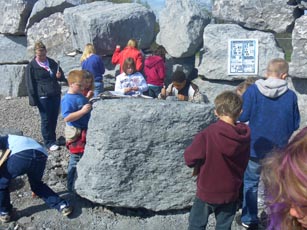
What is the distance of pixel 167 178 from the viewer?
475 centimetres

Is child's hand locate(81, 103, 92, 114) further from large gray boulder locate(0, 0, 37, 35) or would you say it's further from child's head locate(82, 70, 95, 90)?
large gray boulder locate(0, 0, 37, 35)

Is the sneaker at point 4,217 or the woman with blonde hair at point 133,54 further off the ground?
the woman with blonde hair at point 133,54

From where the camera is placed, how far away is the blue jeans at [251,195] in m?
4.63

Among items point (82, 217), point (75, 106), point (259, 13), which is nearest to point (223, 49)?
point (259, 13)

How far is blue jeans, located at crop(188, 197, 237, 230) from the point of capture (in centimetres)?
405

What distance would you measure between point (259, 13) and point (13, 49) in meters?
4.85

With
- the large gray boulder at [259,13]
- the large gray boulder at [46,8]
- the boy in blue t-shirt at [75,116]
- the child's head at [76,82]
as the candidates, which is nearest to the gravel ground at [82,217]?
the boy in blue t-shirt at [75,116]

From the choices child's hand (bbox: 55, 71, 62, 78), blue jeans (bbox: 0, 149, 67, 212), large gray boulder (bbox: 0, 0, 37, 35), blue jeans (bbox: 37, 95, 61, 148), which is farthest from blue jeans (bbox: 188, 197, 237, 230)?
large gray boulder (bbox: 0, 0, 37, 35)

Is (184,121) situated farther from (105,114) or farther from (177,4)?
(177,4)

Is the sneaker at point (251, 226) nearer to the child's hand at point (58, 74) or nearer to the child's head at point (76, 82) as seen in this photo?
the child's head at point (76, 82)

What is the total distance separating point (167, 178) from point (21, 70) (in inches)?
215

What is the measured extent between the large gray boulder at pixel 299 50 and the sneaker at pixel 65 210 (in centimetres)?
401

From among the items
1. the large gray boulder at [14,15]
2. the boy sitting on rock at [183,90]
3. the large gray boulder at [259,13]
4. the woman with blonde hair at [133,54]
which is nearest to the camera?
the boy sitting on rock at [183,90]

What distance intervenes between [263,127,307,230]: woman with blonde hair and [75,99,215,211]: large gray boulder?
9.82 ft
